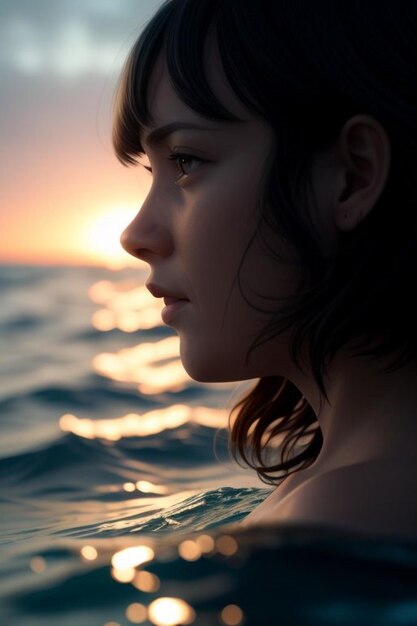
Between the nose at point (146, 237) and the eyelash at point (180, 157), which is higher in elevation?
the eyelash at point (180, 157)

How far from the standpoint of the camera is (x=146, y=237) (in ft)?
6.36

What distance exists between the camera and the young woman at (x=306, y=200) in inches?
68.3

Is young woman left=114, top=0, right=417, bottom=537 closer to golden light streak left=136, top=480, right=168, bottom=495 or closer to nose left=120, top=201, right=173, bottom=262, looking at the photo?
nose left=120, top=201, right=173, bottom=262

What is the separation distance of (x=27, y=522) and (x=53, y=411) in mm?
1481

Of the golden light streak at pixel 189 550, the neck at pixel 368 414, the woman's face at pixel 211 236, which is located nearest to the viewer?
the golden light streak at pixel 189 550

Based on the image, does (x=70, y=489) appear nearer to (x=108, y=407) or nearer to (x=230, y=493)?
(x=230, y=493)

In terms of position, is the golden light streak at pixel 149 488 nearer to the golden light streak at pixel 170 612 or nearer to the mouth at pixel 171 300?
the mouth at pixel 171 300

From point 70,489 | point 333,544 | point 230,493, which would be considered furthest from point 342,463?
point 70,489

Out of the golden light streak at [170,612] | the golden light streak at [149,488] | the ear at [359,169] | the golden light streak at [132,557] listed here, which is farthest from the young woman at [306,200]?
the golden light streak at [149,488]

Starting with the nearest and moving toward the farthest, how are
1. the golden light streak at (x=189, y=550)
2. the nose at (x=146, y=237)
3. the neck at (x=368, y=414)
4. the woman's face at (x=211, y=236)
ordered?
1. the golden light streak at (x=189, y=550)
2. the neck at (x=368, y=414)
3. the woman's face at (x=211, y=236)
4. the nose at (x=146, y=237)

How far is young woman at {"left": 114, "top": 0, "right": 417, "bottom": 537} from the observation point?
1.74 m

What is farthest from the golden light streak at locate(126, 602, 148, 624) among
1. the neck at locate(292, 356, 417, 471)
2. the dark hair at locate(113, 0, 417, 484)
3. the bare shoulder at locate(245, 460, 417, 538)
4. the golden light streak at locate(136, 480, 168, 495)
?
the golden light streak at locate(136, 480, 168, 495)

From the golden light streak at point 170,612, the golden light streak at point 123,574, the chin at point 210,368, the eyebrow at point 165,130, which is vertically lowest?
the golden light streak at point 170,612

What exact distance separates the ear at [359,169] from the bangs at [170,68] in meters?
0.21
